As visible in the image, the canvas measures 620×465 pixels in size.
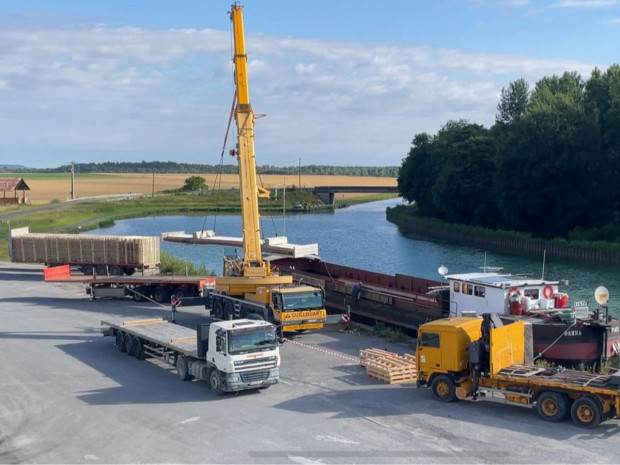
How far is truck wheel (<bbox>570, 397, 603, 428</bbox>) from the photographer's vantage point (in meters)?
18.1

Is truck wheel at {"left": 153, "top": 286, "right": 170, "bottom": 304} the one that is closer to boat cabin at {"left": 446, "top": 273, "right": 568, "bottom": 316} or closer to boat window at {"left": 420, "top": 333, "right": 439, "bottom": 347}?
boat cabin at {"left": 446, "top": 273, "right": 568, "bottom": 316}

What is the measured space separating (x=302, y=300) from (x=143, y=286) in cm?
1292

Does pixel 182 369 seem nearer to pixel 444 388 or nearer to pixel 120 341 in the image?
pixel 120 341

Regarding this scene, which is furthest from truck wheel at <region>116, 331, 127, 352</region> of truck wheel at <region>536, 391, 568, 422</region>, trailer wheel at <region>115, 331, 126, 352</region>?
truck wheel at <region>536, 391, 568, 422</region>

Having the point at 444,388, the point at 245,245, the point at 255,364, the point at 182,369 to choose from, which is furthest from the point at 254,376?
the point at 245,245

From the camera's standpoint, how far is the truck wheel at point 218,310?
3269 centimetres

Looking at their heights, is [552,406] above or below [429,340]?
below

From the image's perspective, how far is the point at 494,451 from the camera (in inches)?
666

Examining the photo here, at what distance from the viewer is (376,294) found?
32.2 m

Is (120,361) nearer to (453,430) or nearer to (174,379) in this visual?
(174,379)

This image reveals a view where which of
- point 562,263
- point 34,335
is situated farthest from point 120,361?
point 562,263

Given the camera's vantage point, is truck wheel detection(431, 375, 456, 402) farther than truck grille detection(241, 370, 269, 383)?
No

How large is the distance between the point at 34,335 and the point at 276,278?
392 inches

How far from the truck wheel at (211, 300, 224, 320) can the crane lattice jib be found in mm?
2031
